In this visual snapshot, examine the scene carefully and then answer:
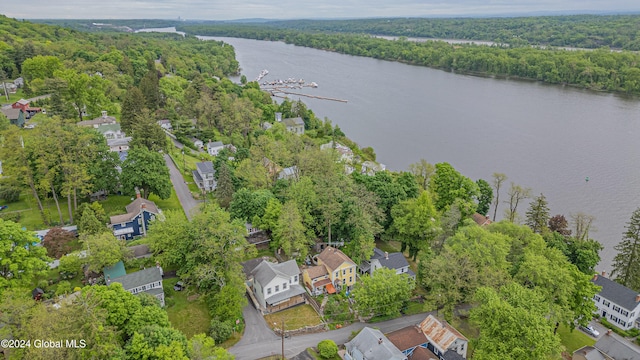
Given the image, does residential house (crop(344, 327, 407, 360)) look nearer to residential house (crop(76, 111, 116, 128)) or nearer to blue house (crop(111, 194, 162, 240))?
blue house (crop(111, 194, 162, 240))

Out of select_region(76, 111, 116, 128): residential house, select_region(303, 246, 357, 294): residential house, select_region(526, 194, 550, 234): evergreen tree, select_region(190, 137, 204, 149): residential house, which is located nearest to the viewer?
select_region(303, 246, 357, 294): residential house

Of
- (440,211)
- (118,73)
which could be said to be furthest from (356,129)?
(118,73)

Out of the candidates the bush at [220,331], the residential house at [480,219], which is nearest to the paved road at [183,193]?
the bush at [220,331]

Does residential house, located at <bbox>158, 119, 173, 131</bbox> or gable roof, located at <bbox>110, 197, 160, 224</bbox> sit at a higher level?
residential house, located at <bbox>158, 119, 173, 131</bbox>

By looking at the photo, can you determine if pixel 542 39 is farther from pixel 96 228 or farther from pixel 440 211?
pixel 96 228

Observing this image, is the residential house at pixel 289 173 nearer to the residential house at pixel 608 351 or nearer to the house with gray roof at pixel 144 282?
the house with gray roof at pixel 144 282

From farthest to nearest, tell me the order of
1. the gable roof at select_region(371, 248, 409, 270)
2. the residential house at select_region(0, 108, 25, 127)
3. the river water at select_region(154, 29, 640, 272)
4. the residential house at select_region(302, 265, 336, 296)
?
the river water at select_region(154, 29, 640, 272), the residential house at select_region(0, 108, 25, 127), the gable roof at select_region(371, 248, 409, 270), the residential house at select_region(302, 265, 336, 296)

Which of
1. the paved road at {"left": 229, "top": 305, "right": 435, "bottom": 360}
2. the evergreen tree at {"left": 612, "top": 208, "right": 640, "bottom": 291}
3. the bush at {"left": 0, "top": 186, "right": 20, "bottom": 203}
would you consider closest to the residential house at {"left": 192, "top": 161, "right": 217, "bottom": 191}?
the bush at {"left": 0, "top": 186, "right": 20, "bottom": 203}
